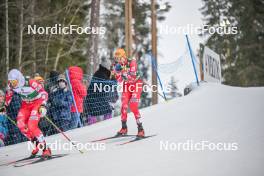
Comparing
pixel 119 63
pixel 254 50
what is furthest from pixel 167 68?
pixel 254 50

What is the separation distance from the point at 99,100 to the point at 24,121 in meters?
3.01

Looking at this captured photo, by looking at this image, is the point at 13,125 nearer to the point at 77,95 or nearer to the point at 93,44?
the point at 77,95

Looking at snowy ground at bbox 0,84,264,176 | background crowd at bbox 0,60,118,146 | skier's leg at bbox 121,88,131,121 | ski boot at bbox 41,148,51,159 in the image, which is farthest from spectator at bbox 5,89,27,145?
skier's leg at bbox 121,88,131,121

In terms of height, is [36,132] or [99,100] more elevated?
[99,100]

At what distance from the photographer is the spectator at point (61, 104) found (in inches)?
421

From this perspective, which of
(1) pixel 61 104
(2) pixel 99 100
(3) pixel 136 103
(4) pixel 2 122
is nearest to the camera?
(3) pixel 136 103

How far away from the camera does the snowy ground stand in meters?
6.74

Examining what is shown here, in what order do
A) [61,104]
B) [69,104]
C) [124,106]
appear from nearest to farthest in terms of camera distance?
[124,106] < [61,104] < [69,104]

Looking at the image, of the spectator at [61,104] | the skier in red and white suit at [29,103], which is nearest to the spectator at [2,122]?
the spectator at [61,104]

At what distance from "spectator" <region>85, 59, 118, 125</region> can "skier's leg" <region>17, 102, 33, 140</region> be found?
9.27 feet

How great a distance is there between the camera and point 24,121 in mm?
8609

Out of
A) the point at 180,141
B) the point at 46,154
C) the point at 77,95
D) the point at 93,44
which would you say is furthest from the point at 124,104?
the point at 93,44

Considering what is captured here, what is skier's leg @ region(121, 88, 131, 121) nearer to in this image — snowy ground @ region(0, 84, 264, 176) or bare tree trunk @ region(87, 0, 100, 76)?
snowy ground @ region(0, 84, 264, 176)

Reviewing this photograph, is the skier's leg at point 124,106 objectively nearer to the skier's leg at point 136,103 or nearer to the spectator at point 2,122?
the skier's leg at point 136,103
